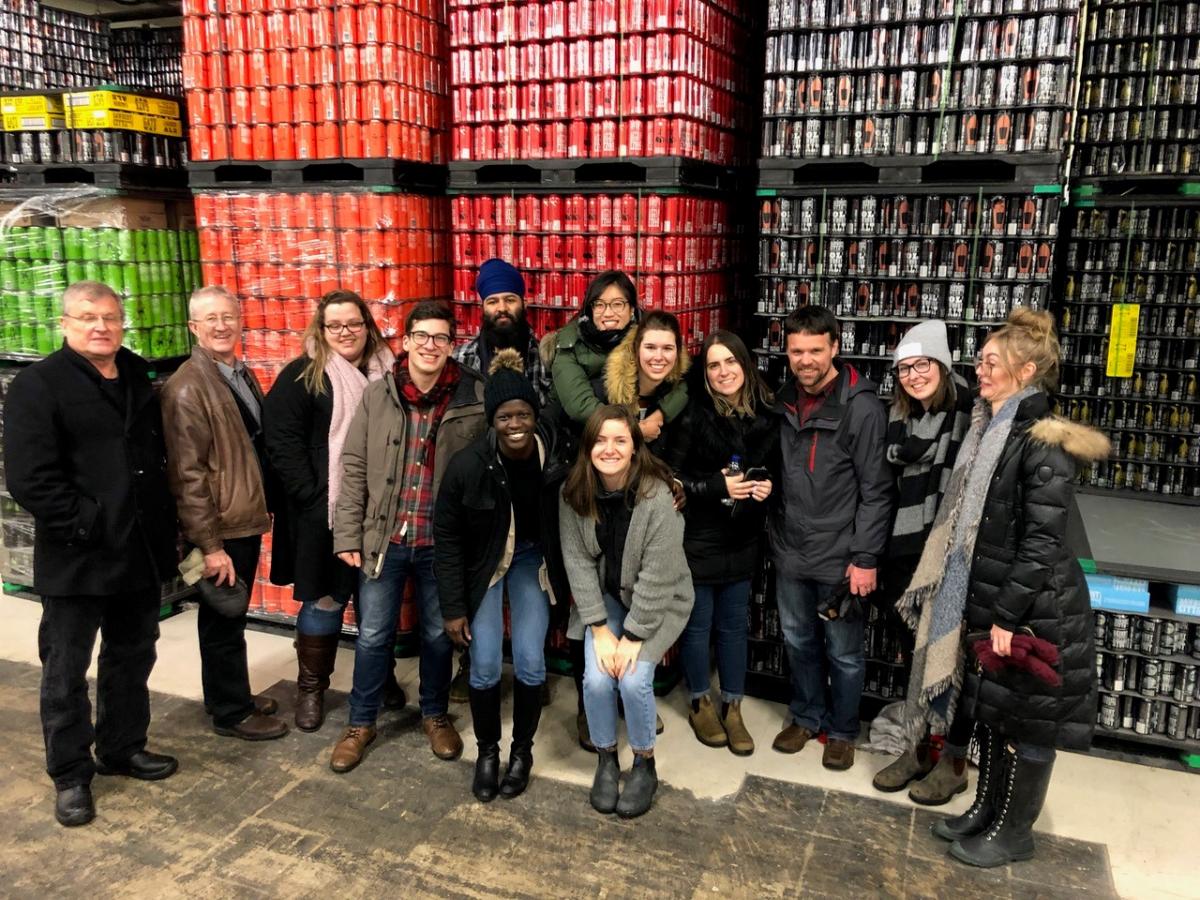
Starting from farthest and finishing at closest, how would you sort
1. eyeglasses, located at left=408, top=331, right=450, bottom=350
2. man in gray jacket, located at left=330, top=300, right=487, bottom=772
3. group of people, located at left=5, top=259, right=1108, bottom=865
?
man in gray jacket, located at left=330, top=300, right=487, bottom=772
eyeglasses, located at left=408, top=331, right=450, bottom=350
group of people, located at left=5, top=259, right=1108, bottom=865

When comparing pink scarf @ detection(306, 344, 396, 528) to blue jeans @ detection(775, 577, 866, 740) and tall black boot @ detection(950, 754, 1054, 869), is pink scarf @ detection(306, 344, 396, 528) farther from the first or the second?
tall black boot @ detection(950, 754, 1054, 869)

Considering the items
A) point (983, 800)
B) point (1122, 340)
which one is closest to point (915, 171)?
point (1122, 340)

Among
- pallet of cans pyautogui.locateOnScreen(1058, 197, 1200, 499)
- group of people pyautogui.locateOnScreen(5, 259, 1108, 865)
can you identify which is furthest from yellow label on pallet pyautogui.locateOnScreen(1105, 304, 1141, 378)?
group of people pyautogui.locateOnScreen(5, 259, 1108, 865)

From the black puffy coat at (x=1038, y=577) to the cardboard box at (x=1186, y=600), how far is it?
3.87 ft

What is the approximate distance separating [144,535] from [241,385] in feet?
3.01

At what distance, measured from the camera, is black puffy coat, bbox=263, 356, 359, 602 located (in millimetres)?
4477

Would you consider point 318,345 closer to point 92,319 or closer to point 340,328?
point 340,328

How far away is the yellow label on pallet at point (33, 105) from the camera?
20.2 ft

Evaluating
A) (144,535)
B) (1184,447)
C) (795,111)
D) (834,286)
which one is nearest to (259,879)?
(144,535)

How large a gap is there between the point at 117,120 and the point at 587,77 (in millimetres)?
3147

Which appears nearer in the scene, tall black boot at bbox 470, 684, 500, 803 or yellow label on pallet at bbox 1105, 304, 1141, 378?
tall black boot at bbox 470, 684, 500, 803

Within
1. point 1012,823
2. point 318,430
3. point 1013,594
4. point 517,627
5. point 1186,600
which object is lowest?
point 1012,823

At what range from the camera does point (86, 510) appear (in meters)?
3.86

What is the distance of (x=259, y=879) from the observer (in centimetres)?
371
